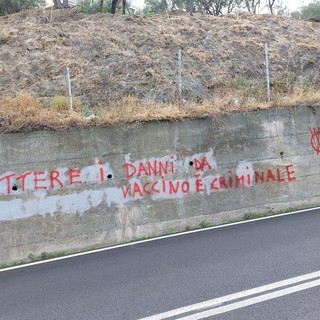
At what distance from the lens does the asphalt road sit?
4.68 metres

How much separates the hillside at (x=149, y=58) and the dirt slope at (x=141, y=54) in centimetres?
3

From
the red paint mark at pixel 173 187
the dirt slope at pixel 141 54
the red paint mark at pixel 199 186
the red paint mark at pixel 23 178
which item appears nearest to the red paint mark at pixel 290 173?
the red paint mark at pixel 199 186

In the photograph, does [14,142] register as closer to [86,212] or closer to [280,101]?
[86,212]

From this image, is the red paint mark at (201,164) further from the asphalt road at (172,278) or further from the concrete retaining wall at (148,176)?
the asphalt road at (172,278)

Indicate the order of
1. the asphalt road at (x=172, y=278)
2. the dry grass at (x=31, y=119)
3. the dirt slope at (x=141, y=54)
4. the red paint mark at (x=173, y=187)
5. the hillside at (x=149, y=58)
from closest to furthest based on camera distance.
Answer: the asphalt road at (x=172, y=278) < the dry grass at (x=31, y=119) < the red paint mark at (x=173, y=187) < the hillside at (x=149, y=58) < the dirt slope at (x=141, y=54)

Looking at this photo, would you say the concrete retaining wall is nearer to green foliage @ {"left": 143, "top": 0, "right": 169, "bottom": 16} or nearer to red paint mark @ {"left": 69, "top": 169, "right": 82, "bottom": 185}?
red paint mark @ {"left": 69, "top": 169, "right": 82, "bottom": 185}

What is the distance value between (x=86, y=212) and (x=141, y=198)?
1.17 meters

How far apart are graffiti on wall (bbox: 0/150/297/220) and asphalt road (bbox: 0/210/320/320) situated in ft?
3.70

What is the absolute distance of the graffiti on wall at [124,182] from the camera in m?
7.90

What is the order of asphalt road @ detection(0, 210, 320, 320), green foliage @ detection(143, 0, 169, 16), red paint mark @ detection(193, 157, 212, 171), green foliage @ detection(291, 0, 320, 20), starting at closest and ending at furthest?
1. asphalt road @ detection(0, 210, 320, 320)
2. red paint mark @ detection(193, 157, 212, 171)
3. green foliage @ detection(143, 0, 169, 16)
4. green foliage @ detection(291, 0, 320, 20)

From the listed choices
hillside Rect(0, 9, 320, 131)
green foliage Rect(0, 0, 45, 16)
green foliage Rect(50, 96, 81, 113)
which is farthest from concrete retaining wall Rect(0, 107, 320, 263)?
green foliage Rect(0, 0, 45, 16)

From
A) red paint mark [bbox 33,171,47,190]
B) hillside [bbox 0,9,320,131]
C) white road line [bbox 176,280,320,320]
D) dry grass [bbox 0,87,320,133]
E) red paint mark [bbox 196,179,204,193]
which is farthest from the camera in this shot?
hillside [bbox 0,9,320,131]

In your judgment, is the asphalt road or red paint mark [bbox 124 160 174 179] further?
red paint mark [bbox 124 160 174 179]

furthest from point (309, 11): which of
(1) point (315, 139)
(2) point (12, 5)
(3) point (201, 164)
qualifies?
(3) point (201, 164)
